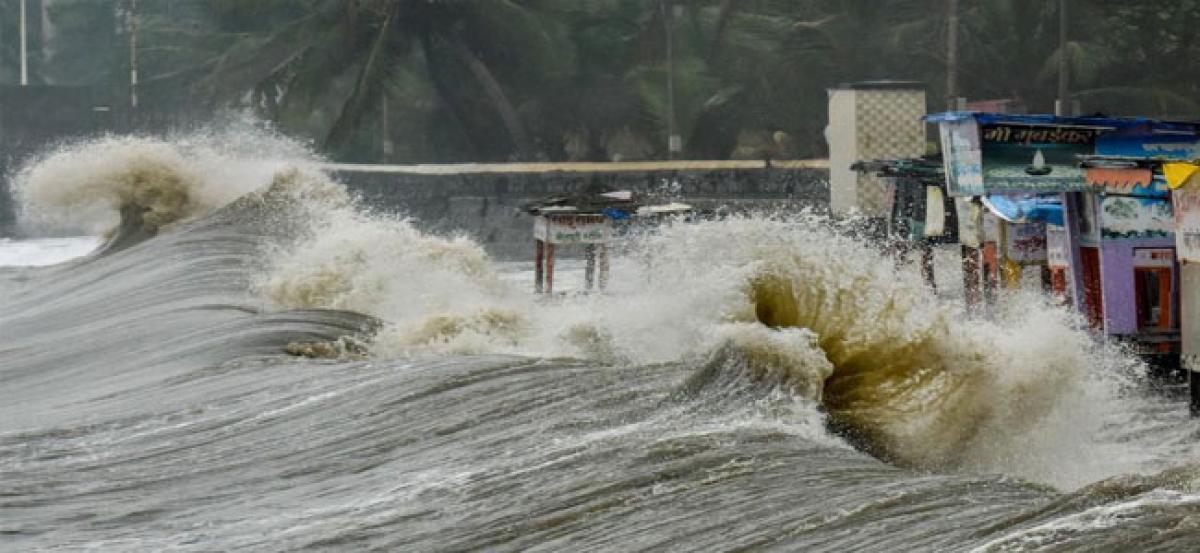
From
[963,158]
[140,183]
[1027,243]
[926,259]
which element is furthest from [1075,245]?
[140,183]

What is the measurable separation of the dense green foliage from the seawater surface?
28.0 m

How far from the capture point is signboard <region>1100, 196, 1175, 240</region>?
10828mm

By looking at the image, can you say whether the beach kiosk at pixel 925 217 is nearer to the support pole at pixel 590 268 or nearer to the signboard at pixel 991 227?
the signboard at pixel 991 227

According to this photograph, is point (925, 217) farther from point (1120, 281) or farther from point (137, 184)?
point (137, 184)

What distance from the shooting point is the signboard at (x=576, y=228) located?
16812 millimetres

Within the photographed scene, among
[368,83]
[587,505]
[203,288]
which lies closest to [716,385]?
[587,505]

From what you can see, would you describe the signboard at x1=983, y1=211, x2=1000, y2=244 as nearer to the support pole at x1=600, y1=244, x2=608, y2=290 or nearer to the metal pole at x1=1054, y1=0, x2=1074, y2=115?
the support pole at x1=600, y1=244, x2=608, y2=290

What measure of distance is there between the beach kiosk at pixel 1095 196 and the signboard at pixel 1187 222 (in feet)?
3.31

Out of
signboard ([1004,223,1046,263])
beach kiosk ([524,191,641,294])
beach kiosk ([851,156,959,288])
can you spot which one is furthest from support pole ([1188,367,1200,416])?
beach kiosk ([524,191,641,294])

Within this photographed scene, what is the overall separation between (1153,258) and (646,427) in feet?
14.2

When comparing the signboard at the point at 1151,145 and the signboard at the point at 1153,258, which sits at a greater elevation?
the signboard at the point at 1151,145

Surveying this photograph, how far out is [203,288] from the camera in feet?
50.4

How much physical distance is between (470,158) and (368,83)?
530 cm

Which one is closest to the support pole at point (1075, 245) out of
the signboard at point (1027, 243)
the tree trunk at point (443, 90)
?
the signboard at point (1027, 243)
